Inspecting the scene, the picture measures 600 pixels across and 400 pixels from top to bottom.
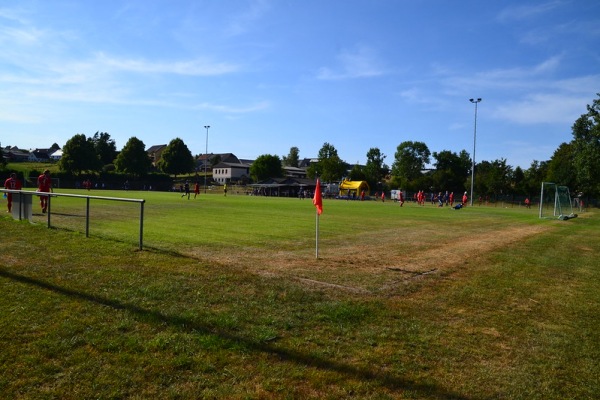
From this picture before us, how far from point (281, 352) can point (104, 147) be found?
12999cm

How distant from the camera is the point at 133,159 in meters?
104

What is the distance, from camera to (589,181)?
211 ft

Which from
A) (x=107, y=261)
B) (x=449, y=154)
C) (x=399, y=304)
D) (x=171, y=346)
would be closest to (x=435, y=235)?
(x=399, y=304)

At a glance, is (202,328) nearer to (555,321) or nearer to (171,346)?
(171,346)

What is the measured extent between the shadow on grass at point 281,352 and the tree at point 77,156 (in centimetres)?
9736

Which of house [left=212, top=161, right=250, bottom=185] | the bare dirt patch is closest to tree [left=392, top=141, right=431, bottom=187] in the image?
house [left=212, top=161, right=250, bottom=185]

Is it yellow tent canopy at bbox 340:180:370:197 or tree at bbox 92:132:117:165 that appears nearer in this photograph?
yellow tent canopy at bbox 340:180:370:197

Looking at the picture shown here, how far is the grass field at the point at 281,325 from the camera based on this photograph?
14.1 ft

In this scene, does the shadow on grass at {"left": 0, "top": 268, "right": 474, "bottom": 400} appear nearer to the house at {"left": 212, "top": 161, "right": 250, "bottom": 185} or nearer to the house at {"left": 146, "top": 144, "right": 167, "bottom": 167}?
the house at {"left": 212, "top": 161, "right": 250, "bottom": 185}

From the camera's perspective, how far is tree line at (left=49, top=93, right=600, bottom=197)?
7052 cm

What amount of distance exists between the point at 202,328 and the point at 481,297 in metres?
5.21

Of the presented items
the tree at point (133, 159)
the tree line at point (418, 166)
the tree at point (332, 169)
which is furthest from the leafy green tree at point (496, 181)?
the tree at point (133, 159)

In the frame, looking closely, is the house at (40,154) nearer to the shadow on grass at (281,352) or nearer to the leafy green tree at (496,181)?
the leafy green tree at (496,181)

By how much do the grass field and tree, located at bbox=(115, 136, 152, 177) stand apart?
9909cm
